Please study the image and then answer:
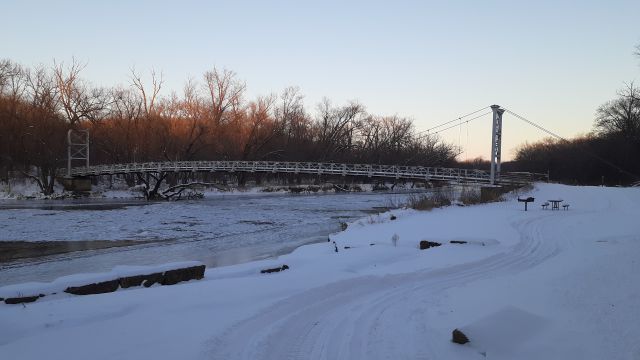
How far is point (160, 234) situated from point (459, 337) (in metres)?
17.5

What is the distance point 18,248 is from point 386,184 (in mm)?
57841

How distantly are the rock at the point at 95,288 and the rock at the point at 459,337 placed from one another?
18.4 feet

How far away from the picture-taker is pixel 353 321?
6242mm

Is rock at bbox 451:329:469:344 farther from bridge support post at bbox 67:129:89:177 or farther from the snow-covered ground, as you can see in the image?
bridge support post at bbox 67:129:89:177

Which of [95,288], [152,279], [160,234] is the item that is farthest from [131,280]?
[160,234]

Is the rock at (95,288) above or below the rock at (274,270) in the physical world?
above

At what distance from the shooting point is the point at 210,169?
52.1 meters

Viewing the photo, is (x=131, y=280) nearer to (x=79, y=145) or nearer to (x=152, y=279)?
(x=152, y=279)

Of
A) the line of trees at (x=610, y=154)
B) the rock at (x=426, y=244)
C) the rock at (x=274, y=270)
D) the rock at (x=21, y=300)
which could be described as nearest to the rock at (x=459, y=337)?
the rock at (x=274, y=270)

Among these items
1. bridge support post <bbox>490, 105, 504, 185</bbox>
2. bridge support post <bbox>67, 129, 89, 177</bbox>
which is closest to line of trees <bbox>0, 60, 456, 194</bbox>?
bridge support post <bbox>67, 129, 89, 177</bbox>

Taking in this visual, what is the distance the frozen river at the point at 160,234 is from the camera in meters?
13.8

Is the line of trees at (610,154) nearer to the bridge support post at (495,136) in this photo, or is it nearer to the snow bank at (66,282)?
the bridge support post at (495,136)

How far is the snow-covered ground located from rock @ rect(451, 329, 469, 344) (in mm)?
106

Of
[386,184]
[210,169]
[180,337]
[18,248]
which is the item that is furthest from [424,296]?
[386,184]
